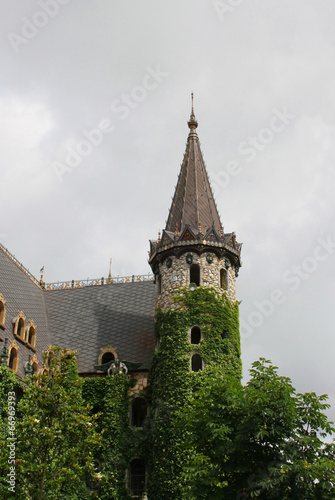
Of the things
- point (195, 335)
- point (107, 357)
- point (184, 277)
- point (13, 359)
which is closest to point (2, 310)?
point (13, 359)

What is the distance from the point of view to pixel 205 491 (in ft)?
81.7

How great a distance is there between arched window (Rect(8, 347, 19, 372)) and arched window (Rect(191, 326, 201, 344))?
10.4 metres

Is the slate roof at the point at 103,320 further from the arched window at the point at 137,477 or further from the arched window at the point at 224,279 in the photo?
the arched window at the point at 224,279

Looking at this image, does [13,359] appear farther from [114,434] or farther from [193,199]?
[193,199]

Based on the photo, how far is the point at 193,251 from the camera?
4178 cm

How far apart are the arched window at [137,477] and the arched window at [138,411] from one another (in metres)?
2.54

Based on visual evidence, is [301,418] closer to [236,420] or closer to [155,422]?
[236,420]

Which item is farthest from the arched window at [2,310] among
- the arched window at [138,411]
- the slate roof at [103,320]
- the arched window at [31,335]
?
the arched window at [138,411]

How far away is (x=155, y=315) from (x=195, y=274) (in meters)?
3.70

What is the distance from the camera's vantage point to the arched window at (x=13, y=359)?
36.1 meters

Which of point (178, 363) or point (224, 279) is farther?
point (224, 279)

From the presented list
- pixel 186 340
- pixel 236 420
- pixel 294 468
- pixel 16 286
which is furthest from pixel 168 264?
pixel 294 468

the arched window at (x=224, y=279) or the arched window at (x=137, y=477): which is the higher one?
the arched window at (x=224, y=279)

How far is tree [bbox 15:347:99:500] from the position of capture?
24672mm
